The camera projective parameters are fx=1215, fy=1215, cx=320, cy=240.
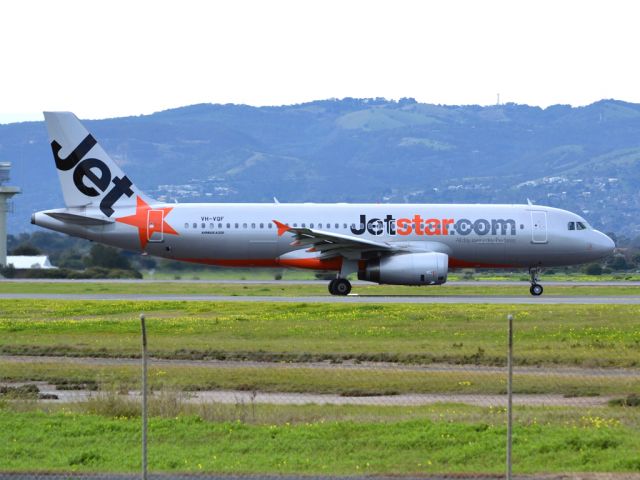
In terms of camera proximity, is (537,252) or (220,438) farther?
(537,252)

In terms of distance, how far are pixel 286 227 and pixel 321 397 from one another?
88.7 feet

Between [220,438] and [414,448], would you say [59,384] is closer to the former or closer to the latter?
[220,438]

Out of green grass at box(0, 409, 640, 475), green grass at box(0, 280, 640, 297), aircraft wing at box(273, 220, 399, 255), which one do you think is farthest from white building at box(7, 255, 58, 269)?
green grass at box(0, 409, 640, 475)

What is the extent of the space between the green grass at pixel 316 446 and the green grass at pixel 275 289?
30.5 m

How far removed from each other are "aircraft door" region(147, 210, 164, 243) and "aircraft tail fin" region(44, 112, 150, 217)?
1.20 meters

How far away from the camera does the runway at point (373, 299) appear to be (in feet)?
137

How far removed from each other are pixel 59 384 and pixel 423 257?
24526 mm

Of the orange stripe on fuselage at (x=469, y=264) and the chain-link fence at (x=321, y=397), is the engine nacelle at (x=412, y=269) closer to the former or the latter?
the orange stripe on fuselage at (x=469, y=264)

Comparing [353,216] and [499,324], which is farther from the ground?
[353,216]

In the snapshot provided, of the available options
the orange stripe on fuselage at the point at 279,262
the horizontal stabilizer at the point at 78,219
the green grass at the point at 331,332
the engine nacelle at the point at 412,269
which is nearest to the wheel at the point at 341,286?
the orange stripe on fuselage at the point at 279,262

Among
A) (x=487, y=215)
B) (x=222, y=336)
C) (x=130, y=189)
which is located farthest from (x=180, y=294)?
(x=222, y=336)

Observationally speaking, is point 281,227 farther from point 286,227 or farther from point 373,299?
point 373,299

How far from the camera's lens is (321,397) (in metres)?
21.0

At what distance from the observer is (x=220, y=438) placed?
54.7 ft
